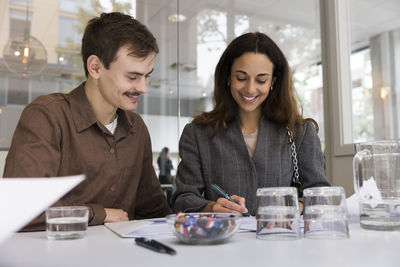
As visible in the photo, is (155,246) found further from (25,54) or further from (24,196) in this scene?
(25,54)

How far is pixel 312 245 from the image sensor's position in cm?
79

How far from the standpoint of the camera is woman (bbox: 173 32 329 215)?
1720 mm

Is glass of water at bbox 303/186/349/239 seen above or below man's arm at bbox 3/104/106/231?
below

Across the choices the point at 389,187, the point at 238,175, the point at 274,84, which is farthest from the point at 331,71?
the point at 389,187

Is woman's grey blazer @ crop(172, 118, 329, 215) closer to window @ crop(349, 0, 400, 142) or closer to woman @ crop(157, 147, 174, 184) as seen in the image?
woman @ crop(157, 147, 174, 184)

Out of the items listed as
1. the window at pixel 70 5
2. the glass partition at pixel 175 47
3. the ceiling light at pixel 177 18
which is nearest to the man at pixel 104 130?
the glass partition at pixel 175 47

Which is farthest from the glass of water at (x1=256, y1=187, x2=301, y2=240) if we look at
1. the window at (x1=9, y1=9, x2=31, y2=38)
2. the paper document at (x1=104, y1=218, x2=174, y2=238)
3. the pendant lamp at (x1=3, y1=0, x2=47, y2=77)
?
the window at (x1=9, y1=9, x2=31, y2=38)

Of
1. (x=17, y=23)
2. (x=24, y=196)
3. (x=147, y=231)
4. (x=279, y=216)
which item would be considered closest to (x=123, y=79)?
(x=147, y=231)

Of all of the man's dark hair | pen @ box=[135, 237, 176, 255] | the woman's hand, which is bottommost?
pen @ box=[135, 237, 176, 255]

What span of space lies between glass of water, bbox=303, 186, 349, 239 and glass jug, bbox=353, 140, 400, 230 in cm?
14

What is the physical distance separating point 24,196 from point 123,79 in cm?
118

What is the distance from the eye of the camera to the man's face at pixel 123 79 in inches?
66.9

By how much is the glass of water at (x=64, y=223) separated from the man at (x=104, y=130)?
46 cm

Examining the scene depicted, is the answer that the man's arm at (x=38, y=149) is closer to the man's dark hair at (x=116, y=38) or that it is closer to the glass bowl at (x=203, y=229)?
the man's dark hair at (x=116, y=38)
